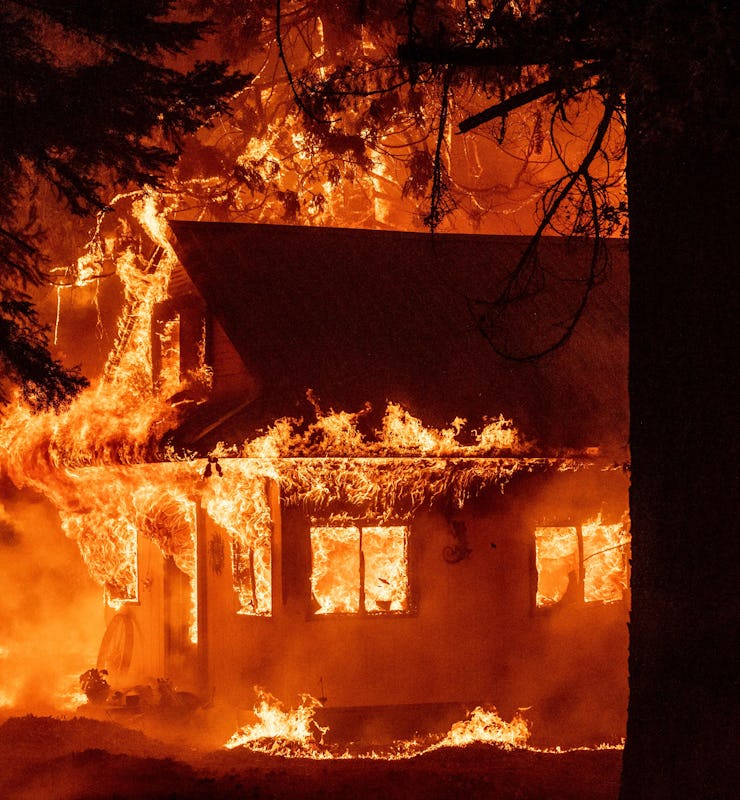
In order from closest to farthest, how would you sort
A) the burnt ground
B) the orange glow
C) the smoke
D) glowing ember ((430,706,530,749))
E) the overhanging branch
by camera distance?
the overhanging branch, the burnt ground, glowing ember ((430,706,530,749)), the orange glow, the smoke

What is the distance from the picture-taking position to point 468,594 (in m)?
16.9

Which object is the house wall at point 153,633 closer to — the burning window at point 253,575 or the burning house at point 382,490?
the burning house at point 382,490

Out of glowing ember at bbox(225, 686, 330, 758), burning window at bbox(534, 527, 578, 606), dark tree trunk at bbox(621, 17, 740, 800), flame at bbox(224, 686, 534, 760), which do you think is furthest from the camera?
burning window at bbox(534, 527, 578, 606)

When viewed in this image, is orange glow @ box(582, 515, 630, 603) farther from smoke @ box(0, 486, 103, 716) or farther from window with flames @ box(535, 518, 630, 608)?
smoke @ box(0, 486, 103, 716)

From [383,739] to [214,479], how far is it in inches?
172

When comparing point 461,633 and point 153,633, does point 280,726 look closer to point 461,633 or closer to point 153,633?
point 461,633

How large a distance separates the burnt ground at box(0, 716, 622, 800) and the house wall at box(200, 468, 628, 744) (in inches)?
102

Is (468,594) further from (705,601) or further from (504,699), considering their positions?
(705,601)

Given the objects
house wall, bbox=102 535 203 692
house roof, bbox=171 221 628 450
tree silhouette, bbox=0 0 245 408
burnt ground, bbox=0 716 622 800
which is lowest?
burnt ground, bbox=0 716 622 800

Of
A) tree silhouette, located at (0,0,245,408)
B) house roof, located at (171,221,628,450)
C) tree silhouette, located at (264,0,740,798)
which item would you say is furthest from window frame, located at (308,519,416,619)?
tree silhouette, located at (264,0,740,798)

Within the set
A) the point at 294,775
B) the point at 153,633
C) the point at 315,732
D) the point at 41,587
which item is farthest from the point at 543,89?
the point at 41,587

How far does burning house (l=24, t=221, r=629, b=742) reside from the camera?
52.6ft

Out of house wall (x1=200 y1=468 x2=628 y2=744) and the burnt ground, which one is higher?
house wall (x1=200 y1=468 x2=628 y2=744)

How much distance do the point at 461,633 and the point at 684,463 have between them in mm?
9741
